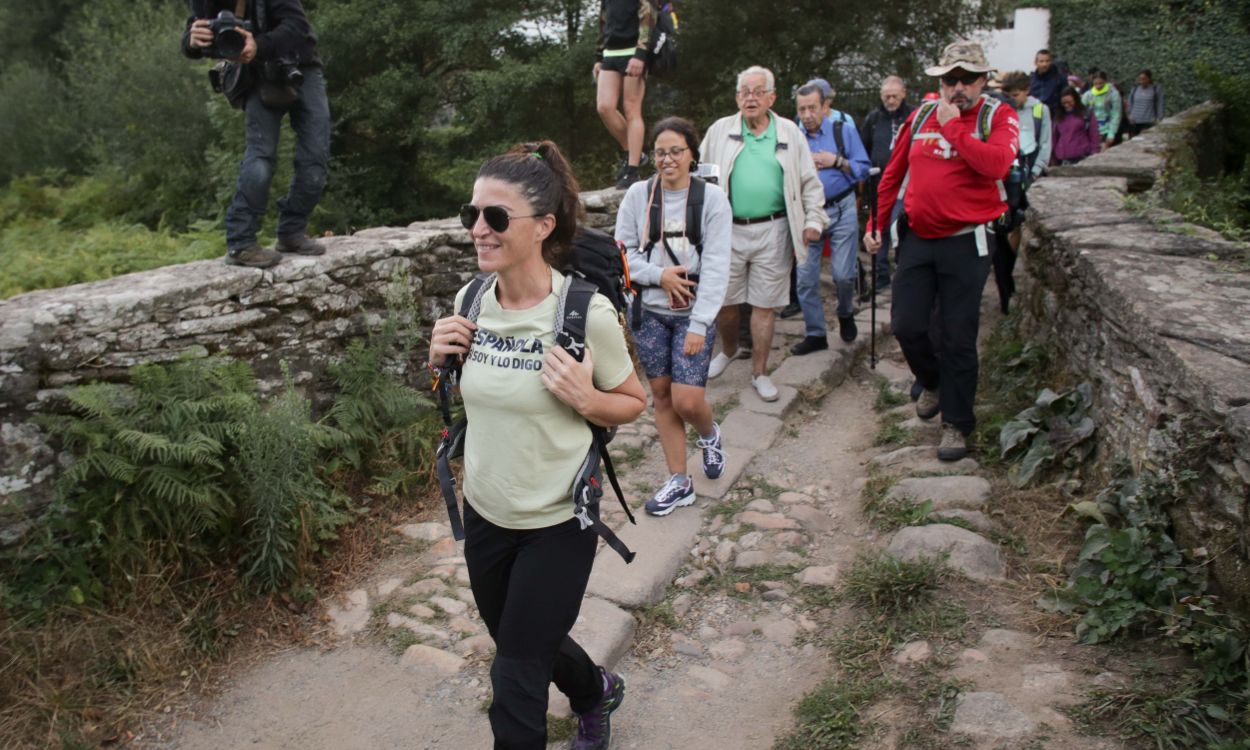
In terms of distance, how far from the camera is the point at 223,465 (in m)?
4.25

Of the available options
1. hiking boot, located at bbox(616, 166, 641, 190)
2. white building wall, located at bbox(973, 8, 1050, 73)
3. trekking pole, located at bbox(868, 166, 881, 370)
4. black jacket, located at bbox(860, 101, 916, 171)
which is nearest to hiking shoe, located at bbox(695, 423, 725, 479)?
trekking pole, located at bbox(868, 166, 881, 370)

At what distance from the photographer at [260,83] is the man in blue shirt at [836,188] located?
12.5 ft

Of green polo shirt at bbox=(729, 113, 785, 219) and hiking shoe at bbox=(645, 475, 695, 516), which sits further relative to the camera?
green polo shirt at bbox=(729, 113, 785, 219)

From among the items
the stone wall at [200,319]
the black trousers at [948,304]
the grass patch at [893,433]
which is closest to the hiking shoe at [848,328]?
the grass patch at [893,433]

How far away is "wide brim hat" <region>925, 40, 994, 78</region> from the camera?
15.4 feet

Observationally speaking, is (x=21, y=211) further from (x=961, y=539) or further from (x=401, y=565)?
(x=961, y=539)

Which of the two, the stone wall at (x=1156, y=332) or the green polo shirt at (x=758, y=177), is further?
the green polo shirt at (x=758, y=177)

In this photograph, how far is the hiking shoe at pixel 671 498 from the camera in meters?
5.04

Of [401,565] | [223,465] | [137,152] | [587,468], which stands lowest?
[401,565]

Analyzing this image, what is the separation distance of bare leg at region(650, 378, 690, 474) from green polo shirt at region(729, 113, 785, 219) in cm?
174

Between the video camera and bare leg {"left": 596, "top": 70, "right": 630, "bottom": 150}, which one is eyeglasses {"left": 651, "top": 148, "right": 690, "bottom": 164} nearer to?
the video camera

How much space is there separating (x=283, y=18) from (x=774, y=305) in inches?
133

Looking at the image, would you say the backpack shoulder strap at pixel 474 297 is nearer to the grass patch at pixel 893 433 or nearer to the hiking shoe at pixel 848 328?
the grass patch at pixel 893 433

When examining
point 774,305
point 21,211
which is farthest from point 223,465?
point 21,211
